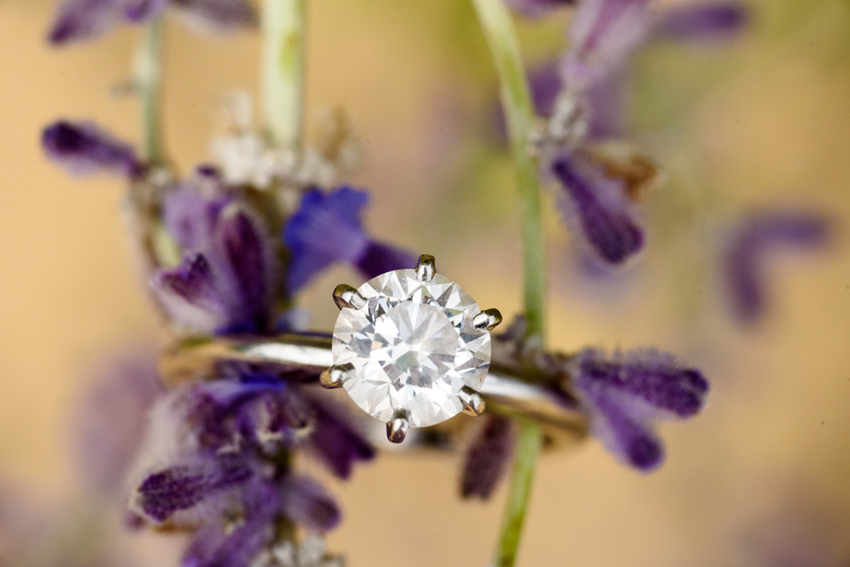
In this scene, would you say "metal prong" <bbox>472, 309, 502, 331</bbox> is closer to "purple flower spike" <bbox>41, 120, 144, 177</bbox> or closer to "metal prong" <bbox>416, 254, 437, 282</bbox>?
"metal prong" <bbox>416, 254, 437, 282</bbox>

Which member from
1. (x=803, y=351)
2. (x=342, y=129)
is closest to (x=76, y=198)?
(x=342, y=129)

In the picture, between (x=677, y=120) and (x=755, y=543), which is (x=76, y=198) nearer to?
(x=677, y=120)

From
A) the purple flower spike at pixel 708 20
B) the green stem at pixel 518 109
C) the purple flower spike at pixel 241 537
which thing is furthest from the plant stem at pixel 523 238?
the purple flower spike at pixel 708 20

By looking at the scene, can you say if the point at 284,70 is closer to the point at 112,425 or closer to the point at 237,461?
the point at 237,461

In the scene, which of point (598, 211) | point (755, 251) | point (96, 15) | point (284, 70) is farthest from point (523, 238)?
point (755, 251)

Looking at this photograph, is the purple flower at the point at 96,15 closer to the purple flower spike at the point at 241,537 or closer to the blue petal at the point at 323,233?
the blue petal at the point at 323,233

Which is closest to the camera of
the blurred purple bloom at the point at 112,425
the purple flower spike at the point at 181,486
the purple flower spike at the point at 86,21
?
the purple flower spike at the point at 181,486
